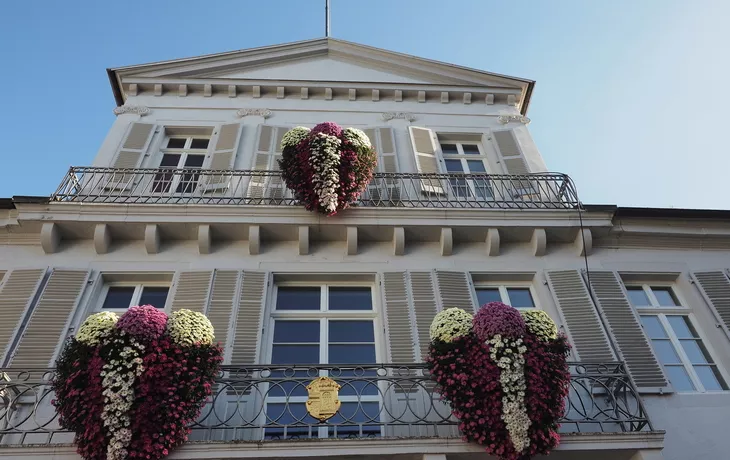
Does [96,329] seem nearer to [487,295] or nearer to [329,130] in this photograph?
Answer: [329,130]

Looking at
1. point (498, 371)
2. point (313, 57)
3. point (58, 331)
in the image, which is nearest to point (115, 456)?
point (58, 331)

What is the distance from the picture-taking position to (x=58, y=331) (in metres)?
8.02

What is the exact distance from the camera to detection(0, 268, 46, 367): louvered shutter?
313 inches

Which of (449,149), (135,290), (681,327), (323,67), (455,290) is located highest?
(323,67)

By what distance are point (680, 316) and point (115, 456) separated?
7237mm

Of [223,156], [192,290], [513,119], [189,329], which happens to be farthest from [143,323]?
[513,119]

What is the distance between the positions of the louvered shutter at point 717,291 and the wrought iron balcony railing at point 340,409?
209 cm

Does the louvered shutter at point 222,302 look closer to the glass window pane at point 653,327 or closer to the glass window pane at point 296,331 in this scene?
the glass window pane at point 296,331

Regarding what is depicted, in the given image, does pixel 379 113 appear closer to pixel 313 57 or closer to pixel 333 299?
pixel 313 57

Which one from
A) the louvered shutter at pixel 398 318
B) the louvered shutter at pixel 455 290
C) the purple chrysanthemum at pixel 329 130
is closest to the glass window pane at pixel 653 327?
the louvered shutter at pixel 455 290

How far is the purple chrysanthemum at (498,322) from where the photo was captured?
7.04 meters

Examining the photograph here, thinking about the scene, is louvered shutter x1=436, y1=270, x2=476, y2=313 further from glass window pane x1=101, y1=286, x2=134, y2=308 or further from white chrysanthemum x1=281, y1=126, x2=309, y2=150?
glass window pane x1=101, y1=286, x2=134, y2=308

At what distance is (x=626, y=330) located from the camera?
8.56 metres

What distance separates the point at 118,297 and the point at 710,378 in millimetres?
7545
